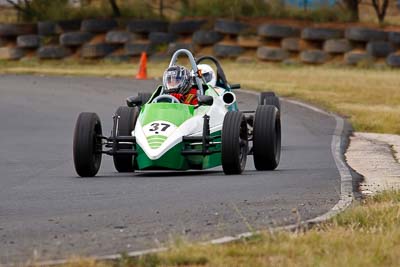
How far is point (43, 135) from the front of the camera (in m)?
21.2

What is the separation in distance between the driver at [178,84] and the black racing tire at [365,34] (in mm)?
23291

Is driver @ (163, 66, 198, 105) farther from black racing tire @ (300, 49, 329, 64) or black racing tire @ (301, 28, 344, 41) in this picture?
black racing tire @ (301, 28, 344, 41)

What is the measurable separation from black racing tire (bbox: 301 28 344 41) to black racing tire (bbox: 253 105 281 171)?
2425 centimetres

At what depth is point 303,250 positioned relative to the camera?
7.87 m

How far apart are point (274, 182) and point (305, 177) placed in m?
0.74

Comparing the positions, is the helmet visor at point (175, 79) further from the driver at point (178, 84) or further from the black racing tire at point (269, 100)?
the black racing tire at point (269, 100)

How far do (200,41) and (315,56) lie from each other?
12.6 feet

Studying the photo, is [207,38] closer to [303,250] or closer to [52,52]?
[52,52]

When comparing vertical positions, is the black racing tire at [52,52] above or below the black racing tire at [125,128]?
below

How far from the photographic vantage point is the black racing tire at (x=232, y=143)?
13641 millimetres

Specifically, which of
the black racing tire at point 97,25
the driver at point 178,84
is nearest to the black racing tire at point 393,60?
the black racing tire at point 97,25

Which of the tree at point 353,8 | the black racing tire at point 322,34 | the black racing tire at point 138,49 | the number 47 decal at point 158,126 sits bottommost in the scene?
the black racing tire at point 138,49

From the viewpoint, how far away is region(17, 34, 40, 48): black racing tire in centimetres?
4200

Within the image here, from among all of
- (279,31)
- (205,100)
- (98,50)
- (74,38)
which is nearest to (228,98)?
(205,100)
